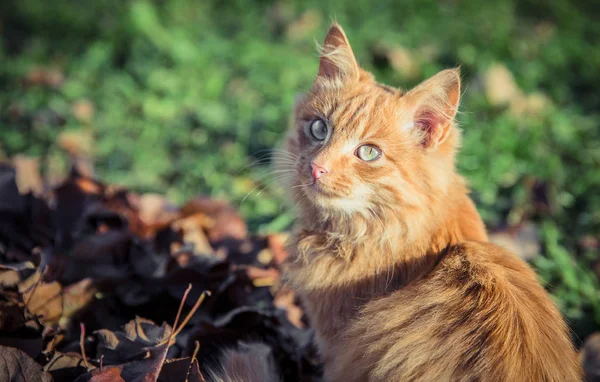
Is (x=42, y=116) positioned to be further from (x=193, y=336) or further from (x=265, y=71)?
(x=193, y=336)

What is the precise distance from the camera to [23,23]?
589 cm

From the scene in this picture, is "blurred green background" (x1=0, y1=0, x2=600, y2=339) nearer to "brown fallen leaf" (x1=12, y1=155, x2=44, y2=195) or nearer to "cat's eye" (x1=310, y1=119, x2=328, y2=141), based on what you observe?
"brown fallen leaf" (x1=12, y1=155, x2=44, y2=195)

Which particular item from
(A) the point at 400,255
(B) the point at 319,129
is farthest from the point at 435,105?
(A) the point at 400,255

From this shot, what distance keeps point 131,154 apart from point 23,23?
9.28 ft

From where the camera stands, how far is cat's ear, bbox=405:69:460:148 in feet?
7.34

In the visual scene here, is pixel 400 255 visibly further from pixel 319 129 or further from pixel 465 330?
pixel 319 129

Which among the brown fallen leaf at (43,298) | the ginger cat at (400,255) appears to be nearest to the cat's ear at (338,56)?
the ginger cat at (400,255)

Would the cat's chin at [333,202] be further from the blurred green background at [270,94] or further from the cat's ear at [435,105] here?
the blurred green background at [270,94]

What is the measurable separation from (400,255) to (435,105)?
0.63 metres

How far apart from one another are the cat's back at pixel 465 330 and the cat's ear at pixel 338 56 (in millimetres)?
961

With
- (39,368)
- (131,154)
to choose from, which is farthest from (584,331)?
(131,154)

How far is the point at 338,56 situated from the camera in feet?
8.48

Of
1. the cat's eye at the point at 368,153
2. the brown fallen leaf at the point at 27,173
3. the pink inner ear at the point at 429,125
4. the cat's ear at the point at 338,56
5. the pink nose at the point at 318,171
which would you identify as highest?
the cat's ear at the point at 338,56

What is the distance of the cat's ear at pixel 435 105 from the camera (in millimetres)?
2238
